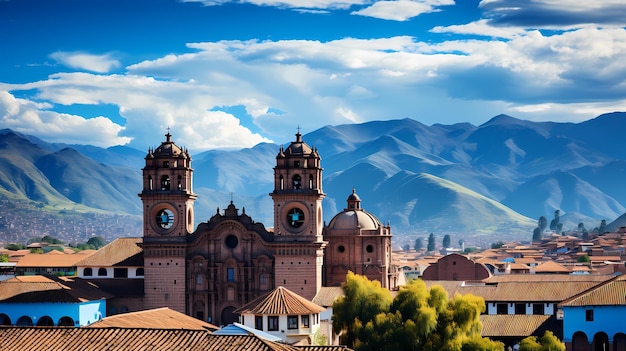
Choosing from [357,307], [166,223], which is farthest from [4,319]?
[357,307]

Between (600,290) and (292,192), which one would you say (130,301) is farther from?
(600,290)

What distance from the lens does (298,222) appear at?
10512cm

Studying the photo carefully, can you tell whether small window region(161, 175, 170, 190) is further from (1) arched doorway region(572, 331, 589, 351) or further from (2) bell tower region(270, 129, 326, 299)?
(1) arched doorway region(572, 331, 589, 351)

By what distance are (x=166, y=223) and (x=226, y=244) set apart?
18.2ft

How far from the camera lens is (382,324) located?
77.3m

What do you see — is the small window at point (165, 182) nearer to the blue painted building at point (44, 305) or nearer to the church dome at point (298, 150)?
the church dome at point (298, 150)

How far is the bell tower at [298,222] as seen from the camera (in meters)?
103

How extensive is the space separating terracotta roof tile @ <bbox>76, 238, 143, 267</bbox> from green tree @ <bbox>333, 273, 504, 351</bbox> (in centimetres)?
3466

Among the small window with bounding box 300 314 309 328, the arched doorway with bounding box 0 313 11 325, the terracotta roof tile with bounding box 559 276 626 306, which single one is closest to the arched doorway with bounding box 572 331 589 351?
the terracotta roof tile with bounding box 559 276 626 306

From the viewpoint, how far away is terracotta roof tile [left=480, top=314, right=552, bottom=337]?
8862 centimetres

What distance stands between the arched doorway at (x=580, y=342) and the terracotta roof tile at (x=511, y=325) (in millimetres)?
3700

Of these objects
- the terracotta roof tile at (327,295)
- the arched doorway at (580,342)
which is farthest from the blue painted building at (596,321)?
the terracotta roof tile at (327,295)

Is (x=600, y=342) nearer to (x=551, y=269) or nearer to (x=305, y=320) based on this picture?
(x=305, y=320)

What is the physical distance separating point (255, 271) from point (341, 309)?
23378 millimetres
